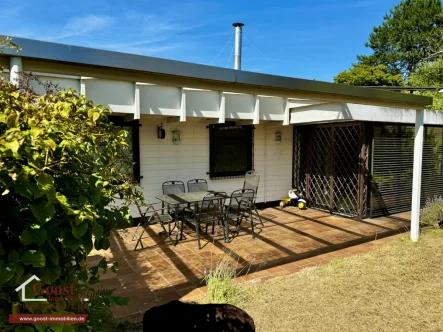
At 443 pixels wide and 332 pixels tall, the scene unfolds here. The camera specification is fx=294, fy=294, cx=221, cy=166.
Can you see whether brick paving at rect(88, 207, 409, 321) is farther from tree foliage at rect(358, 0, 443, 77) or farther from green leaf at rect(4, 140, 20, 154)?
tree foliage at rect(358, 0, 443, 77)

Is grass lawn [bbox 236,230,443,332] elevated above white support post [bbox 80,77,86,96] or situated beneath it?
situated beneath

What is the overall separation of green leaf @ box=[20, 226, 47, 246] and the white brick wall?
494cm

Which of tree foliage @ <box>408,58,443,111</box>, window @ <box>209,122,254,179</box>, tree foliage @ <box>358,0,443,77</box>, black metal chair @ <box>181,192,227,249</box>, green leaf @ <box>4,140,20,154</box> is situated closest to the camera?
green leaf @ <box>4,140,20,154</box>

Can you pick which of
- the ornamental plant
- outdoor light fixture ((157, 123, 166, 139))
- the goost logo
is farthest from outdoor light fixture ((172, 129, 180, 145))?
the goost logo

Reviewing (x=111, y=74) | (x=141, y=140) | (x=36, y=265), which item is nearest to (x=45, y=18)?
(x=141, y=140)

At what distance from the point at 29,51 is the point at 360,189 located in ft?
20.3

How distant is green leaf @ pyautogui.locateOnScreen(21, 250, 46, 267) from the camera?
1.04 metres

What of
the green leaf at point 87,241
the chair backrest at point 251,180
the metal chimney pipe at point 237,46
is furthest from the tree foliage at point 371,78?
the green leaf at point 87,241

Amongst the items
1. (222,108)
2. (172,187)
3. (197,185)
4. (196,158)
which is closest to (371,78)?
(196,158)

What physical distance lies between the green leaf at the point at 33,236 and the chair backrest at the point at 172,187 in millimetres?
4962

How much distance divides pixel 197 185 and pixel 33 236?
5.39 metres

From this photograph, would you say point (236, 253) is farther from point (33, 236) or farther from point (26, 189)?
point (26, 189)

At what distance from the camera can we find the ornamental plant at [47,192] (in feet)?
3.26

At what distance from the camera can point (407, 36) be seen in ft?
75.9
